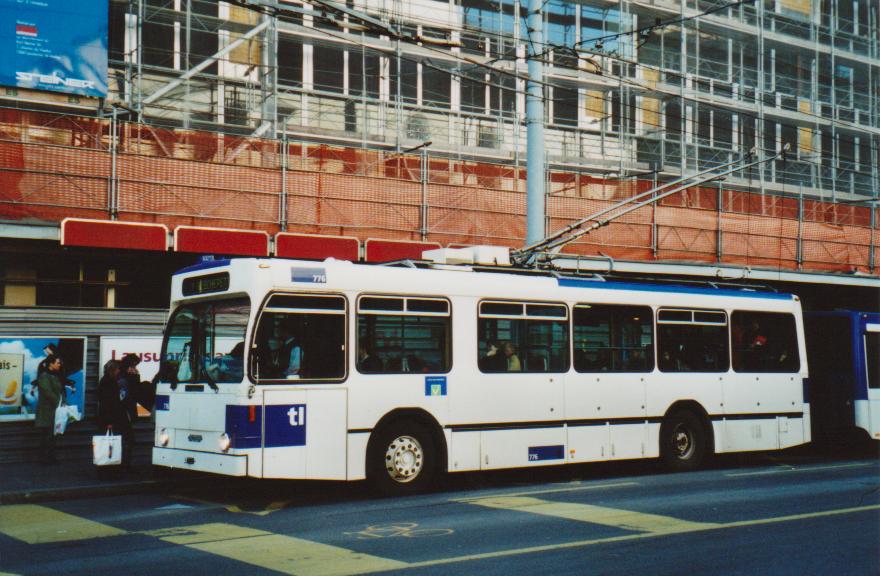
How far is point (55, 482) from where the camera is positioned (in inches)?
530

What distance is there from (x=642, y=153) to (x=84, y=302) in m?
19.3

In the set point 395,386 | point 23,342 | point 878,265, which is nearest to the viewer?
point 395,386

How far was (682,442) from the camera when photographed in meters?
15.6

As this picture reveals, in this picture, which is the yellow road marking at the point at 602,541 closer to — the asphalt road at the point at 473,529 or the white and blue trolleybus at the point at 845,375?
the asphalt road at the point at 473,529

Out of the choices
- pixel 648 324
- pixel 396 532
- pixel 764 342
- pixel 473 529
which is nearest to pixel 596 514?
pixel 473 529

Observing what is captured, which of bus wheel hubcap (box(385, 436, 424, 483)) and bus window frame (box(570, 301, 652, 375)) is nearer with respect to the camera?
bus wheel hubcap (box(385, 436, 424, 483))

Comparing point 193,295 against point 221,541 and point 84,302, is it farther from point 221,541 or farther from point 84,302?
point 84,302

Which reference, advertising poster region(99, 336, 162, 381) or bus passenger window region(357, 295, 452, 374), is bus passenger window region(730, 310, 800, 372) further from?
advertising poster region(99, 336, 162, 381)

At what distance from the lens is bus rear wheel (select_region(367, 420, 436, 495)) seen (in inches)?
479

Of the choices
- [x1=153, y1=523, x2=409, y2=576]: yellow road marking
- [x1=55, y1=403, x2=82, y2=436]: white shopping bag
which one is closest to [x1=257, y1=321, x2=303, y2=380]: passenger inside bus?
[x1=153, y1=523, x2=409, y2=576]: yellow road marking

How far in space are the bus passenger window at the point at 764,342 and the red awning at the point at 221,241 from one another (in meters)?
7.81

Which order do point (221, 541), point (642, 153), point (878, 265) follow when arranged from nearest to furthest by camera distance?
point (221, 541), point (878, 265), point (642, 153)

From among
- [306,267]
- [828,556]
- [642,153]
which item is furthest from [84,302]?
[642,153]

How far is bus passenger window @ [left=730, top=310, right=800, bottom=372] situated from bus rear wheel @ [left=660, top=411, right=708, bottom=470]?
4.05 ft
